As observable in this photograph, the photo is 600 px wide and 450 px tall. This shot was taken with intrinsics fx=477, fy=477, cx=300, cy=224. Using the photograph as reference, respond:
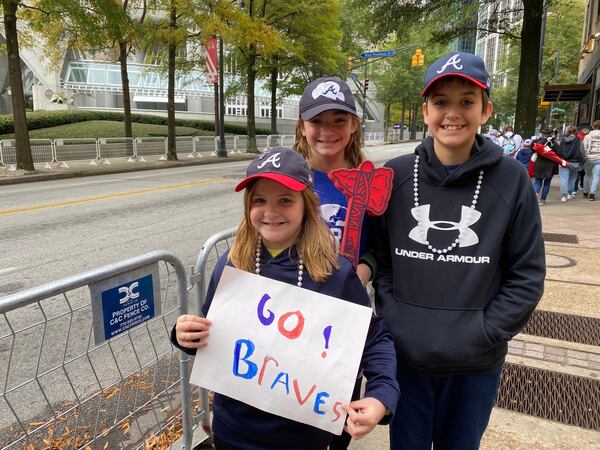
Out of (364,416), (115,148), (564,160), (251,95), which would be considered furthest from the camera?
(251,95)

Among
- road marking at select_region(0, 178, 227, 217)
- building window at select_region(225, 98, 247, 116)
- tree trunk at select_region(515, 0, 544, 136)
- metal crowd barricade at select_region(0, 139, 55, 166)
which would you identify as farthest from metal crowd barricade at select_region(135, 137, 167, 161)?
building window at select_region(225, 98, 247, 116)

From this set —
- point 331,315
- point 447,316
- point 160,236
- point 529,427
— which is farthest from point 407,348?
point 160,236

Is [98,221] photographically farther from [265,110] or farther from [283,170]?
[265,110]

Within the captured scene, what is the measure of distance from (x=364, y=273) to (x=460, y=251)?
40 cm

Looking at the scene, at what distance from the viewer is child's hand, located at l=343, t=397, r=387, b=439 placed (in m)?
1.43

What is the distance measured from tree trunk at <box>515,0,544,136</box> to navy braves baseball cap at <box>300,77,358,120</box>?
1184cm

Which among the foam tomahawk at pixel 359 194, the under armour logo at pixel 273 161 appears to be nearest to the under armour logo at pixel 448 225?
the foam tomahawk at pixel 359 194

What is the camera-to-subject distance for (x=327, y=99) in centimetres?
212

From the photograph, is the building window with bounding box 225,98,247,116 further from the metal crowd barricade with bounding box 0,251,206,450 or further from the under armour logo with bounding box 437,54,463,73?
the under armour logo with bounding box 437,54,463,73

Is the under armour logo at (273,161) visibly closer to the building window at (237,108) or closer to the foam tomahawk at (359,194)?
the foam tomahawk at (359,194)

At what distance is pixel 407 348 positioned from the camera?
1.76 m

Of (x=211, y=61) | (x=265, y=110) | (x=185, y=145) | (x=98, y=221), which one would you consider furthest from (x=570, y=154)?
(x=265, y=110)

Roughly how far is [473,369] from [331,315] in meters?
0.60

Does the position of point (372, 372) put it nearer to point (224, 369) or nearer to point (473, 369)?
point (473, 369)
